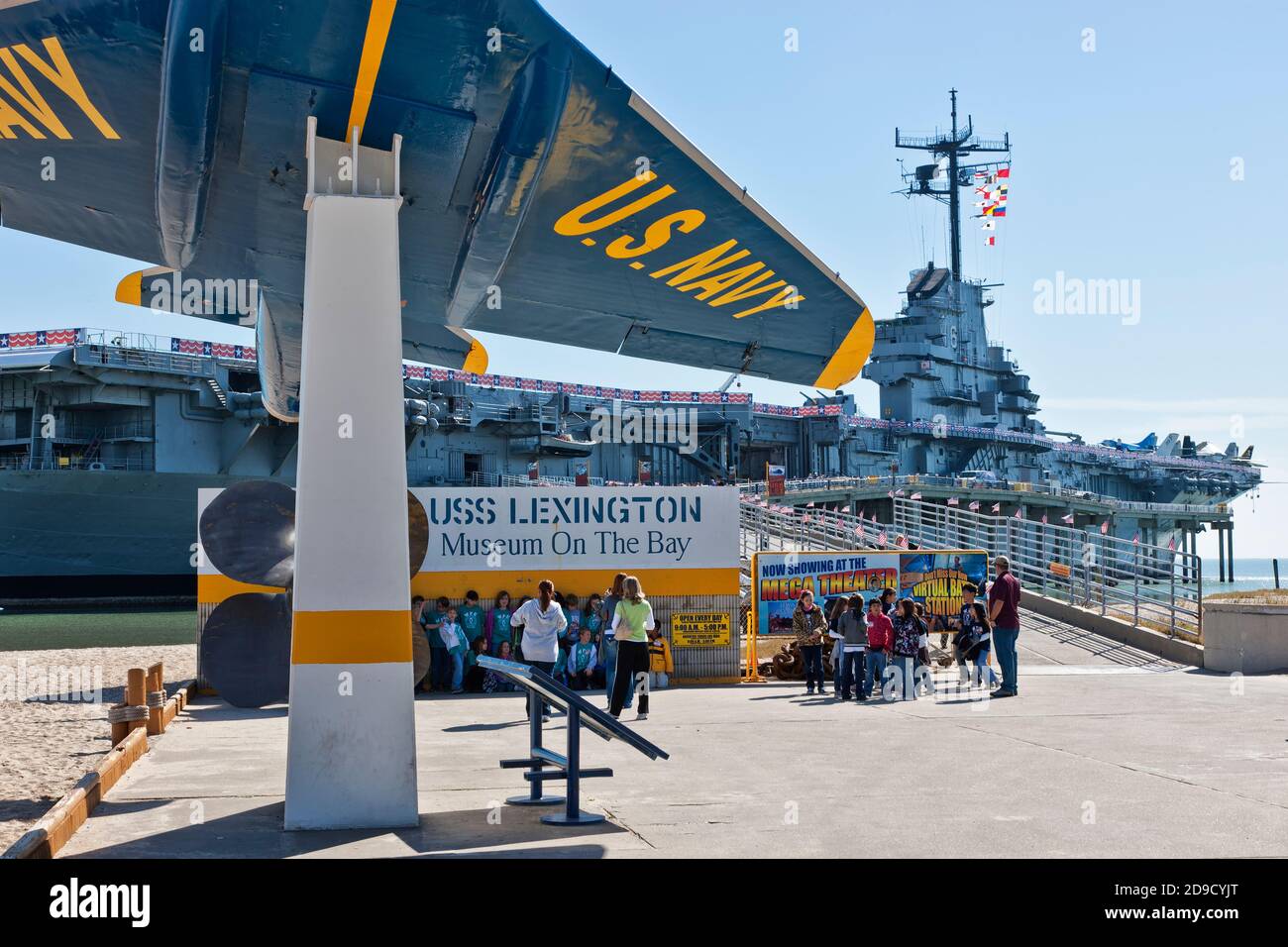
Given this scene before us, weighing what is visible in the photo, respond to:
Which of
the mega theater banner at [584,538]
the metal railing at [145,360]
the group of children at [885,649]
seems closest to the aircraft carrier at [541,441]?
the metal railing at [145,360]

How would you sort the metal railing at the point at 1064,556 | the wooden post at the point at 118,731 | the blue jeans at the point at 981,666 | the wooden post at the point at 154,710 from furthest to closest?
1. the metal railing at the point at 1064,556
2. the blue jeans at the point at 981,666
3. the wooden post at the point at 154,710
4. the wooden post at the point at 118,731

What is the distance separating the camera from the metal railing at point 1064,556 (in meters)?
18.2

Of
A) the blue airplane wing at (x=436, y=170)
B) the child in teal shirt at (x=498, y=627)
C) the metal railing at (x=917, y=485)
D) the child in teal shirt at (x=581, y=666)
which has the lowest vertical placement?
the child in teal shirt at (x=581, y=666)

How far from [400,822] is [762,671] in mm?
10774

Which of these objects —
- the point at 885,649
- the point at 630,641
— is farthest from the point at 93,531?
the point at 630,641

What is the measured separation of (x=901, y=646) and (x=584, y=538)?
15.5ft

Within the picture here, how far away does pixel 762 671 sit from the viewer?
647 inches

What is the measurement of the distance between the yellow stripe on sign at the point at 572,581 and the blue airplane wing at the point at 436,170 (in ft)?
25.8

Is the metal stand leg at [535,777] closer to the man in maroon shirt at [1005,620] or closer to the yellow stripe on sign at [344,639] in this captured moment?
the yellow stripe on sign at [344,639]

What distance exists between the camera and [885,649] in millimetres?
13383

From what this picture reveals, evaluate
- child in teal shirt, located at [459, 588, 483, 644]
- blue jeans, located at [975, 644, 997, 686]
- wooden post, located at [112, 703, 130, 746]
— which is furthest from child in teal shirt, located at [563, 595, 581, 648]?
wooden post, located at [112, 703, 130, 746]

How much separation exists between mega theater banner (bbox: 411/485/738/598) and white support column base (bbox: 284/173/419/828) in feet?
30.7

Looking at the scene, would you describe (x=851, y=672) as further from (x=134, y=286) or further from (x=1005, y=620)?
(x=134, y=286)

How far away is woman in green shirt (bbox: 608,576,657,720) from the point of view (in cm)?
1064
